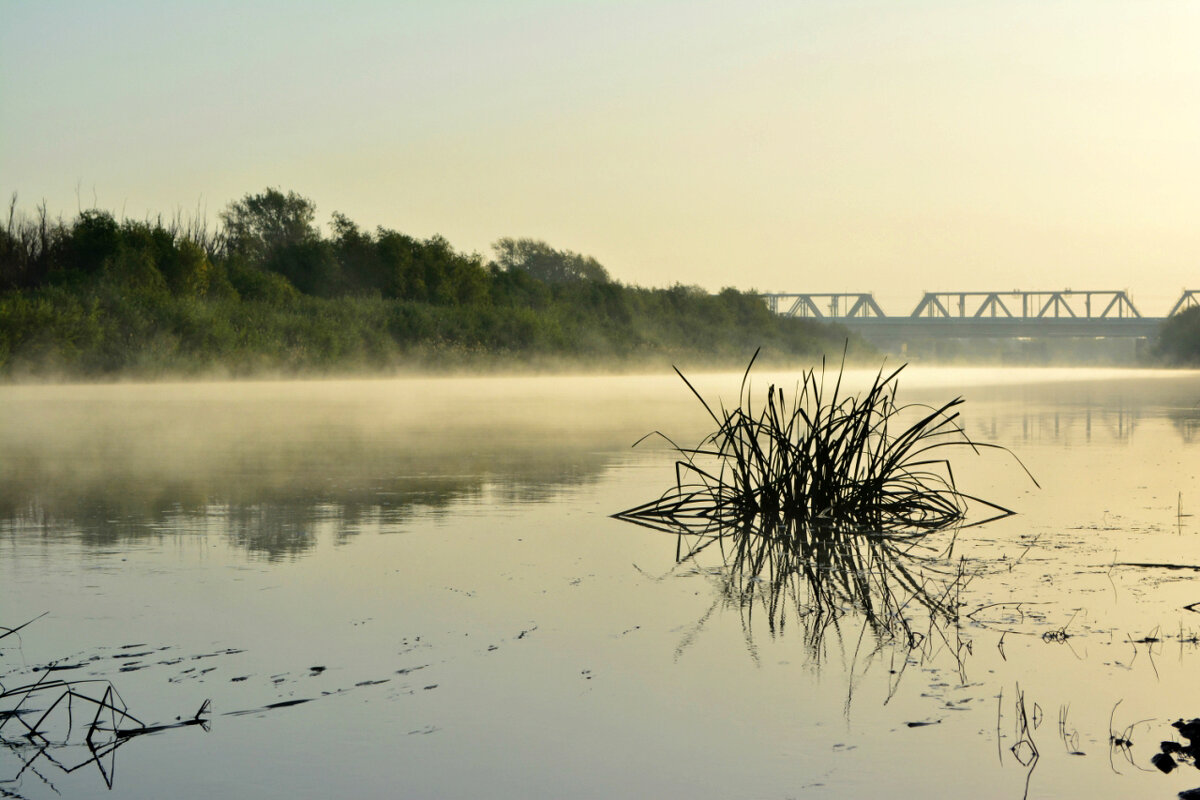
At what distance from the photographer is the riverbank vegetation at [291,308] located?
36250 mm

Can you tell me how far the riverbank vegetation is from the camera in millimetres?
36250

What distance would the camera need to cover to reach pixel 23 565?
6699mm

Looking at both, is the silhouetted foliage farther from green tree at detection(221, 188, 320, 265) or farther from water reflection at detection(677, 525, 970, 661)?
water reflection at detection(677, 525, 970, 661)

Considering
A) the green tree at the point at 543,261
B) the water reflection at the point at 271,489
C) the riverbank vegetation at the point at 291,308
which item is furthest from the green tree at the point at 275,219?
the water reflection at the point at 271,489

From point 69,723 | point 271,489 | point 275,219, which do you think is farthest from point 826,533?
point 275,219

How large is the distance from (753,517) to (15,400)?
22208mm

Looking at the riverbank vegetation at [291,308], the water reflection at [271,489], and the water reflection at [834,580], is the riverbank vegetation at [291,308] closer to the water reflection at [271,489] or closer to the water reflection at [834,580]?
the water reflection at [271,489]

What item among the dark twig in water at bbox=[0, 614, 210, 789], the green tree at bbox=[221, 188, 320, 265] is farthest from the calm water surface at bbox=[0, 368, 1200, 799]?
the green tree at bbox=[221, 188, 320, 265]

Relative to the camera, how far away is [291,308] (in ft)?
155

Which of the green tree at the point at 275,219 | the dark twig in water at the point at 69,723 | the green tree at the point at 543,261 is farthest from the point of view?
the green tree at the point at 543,261

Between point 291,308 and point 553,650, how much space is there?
44.0 m

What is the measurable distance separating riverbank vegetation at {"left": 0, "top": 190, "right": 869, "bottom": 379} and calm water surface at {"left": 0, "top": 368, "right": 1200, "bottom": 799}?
27498mm

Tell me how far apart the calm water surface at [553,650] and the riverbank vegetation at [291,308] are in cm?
2750

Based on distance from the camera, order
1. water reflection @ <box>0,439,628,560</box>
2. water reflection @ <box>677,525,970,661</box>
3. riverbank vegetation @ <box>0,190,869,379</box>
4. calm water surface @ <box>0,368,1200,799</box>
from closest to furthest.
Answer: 1. calm water surface @ <box>0,368,1200,799</box>
2. water reflection @ <box>677,525,970,661</box>
3. water reflection @ <box>0,439,628,560</box>
4. riverbank vegetation @ <box>0,190,869,379</box>
